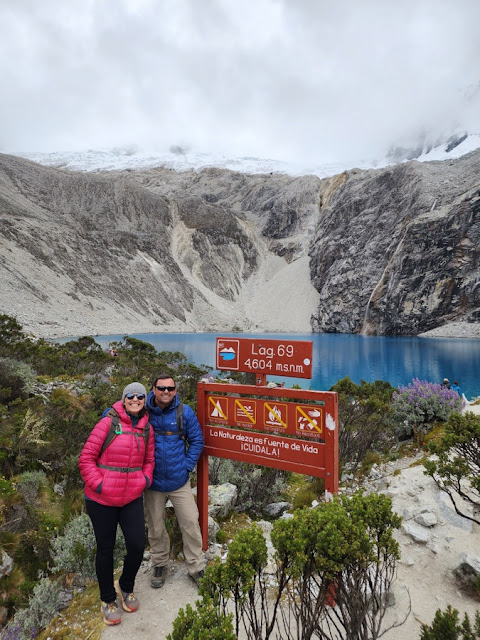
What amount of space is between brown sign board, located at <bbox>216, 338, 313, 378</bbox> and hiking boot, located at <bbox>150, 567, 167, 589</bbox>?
2333 millimetres

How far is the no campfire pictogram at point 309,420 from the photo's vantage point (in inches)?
152

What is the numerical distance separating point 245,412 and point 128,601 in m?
2.17

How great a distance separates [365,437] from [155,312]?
60.7 meters

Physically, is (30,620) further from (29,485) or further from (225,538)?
(225,538)

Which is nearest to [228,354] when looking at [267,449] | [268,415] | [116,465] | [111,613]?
[268,415]

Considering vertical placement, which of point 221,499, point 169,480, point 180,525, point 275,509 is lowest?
point 275,509

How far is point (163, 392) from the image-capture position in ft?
12.7

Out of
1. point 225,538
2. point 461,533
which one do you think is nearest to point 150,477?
point 225,538

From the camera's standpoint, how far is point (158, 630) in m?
3.27

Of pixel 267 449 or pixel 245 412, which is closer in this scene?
pixel 267 449

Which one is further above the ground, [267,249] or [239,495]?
[267,249]

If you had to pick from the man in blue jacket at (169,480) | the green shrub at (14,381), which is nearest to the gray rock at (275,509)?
the man in blue jacket at (169,480)

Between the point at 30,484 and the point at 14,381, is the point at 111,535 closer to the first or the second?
the point at 30,484

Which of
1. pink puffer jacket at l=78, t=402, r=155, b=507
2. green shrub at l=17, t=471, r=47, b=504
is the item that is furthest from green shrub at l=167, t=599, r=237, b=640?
green shrub at l=17, t=471, r=47, b=504
